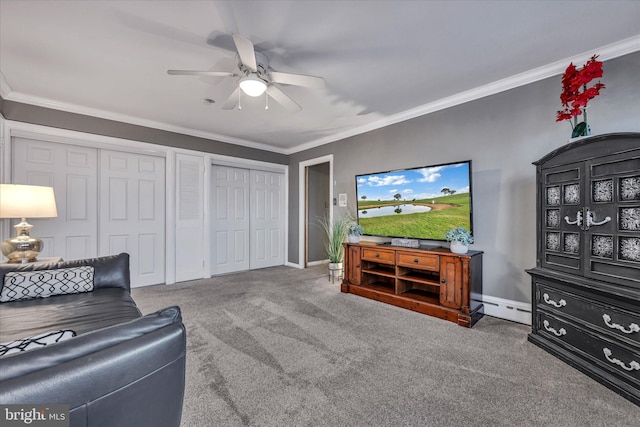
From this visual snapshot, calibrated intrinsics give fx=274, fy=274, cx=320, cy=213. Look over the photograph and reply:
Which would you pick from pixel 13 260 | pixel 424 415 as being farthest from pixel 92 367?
pixel 13 260

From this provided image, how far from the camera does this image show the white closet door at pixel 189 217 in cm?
427

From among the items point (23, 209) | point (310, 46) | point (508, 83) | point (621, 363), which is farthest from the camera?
point (508, 83)

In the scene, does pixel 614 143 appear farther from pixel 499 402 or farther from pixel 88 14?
pixel 88 14

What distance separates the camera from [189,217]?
4.36 m

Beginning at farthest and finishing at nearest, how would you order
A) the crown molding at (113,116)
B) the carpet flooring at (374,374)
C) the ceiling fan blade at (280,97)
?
the crown molding at (113,116)
the ceiling fan blade at (280,97)
the carpet flooring at (374,374)

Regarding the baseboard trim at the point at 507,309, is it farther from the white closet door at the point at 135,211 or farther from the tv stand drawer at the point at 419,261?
the white closet door at the point at 135,211

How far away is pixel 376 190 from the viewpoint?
3.83 metres

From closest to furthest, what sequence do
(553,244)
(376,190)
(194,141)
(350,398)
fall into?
(350,398), (553,244), (376,190), (194,141)

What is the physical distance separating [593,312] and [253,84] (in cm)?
295

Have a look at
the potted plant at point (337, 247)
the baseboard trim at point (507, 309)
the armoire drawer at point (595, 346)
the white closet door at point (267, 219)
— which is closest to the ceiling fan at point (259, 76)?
the potted plant at point (337, 247)

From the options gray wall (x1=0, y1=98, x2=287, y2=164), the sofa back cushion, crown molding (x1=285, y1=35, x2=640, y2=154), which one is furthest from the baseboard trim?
gray wall (x1=0, y1=98, x2=287, y2=164)

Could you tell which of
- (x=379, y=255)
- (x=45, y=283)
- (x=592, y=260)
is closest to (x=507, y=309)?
(x=592, y=260)

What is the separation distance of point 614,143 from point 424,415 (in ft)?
6.87

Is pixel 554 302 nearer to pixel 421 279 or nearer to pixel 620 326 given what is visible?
pixel 620 326
